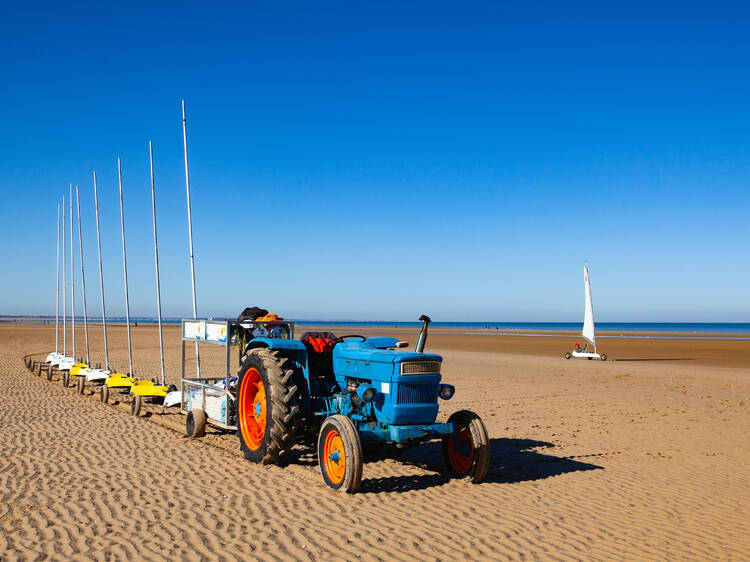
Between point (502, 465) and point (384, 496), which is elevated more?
point (384, 496)

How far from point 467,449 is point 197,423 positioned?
4220 millimetres

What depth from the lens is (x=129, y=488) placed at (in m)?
6.20

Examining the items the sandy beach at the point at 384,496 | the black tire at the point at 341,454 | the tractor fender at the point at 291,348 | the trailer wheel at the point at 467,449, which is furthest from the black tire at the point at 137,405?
the trailer wheel at the point at 467,449

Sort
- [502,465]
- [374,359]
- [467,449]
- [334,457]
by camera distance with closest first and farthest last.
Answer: [334,457]
[374,359]
[467,449]
[502,465]

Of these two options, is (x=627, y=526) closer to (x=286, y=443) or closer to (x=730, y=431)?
(x=286, y=443)

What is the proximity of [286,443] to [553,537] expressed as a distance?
3.15m

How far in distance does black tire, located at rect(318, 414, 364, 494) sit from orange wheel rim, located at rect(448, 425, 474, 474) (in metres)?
1.37

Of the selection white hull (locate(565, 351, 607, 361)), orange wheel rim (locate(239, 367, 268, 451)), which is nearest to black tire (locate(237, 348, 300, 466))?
orange wheel rim (locate(239, 367, 268, 451))

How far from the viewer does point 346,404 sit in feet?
23.0

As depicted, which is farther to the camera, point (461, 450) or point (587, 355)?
point (587, 355)

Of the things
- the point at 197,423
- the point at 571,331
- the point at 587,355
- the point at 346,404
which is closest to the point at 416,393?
the point at 346,404

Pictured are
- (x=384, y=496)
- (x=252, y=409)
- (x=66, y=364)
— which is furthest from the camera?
(x=66, y=364)

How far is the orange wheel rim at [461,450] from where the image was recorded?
22.5ft

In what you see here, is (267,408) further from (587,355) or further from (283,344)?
(587,355)
